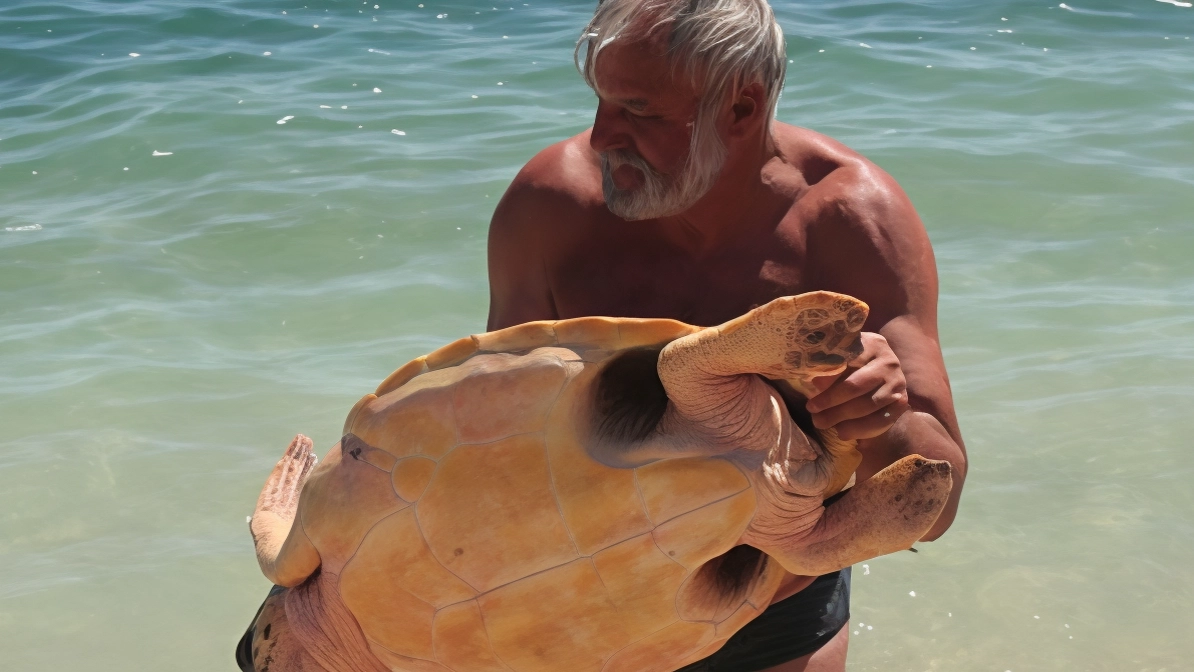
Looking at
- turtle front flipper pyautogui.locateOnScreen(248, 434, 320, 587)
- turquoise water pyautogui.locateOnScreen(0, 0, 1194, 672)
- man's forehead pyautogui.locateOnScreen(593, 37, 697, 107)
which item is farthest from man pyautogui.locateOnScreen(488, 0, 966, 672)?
turquoise water pyautogui.locateOnScreen(0, 0, 1194, 672)

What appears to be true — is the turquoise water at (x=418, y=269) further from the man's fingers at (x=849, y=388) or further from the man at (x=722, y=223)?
the man's fingers at (x=849, y=388)

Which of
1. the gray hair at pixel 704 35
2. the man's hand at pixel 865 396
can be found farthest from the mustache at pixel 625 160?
the man's hand at pixel 865 396

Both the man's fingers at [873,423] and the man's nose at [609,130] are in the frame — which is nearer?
the man's fingers at [873,423]

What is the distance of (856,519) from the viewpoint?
1.66 metres

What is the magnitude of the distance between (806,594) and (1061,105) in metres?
5.85

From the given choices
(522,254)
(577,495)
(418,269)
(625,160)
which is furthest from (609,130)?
(418,269)

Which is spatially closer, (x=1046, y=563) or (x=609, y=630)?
(x=609, y=630)

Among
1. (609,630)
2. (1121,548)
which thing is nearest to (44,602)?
(609,630)

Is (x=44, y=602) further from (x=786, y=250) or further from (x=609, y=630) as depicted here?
(x=786, y=250)

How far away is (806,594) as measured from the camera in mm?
2059

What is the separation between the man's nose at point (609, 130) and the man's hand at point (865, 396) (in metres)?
0.57

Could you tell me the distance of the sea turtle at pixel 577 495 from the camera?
1545 millimetres

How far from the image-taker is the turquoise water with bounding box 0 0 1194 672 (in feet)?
9.68

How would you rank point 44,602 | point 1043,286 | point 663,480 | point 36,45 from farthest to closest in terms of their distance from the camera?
1. point 36,45
2. point 1043,286
3. point 44,602
4. point 663,480
